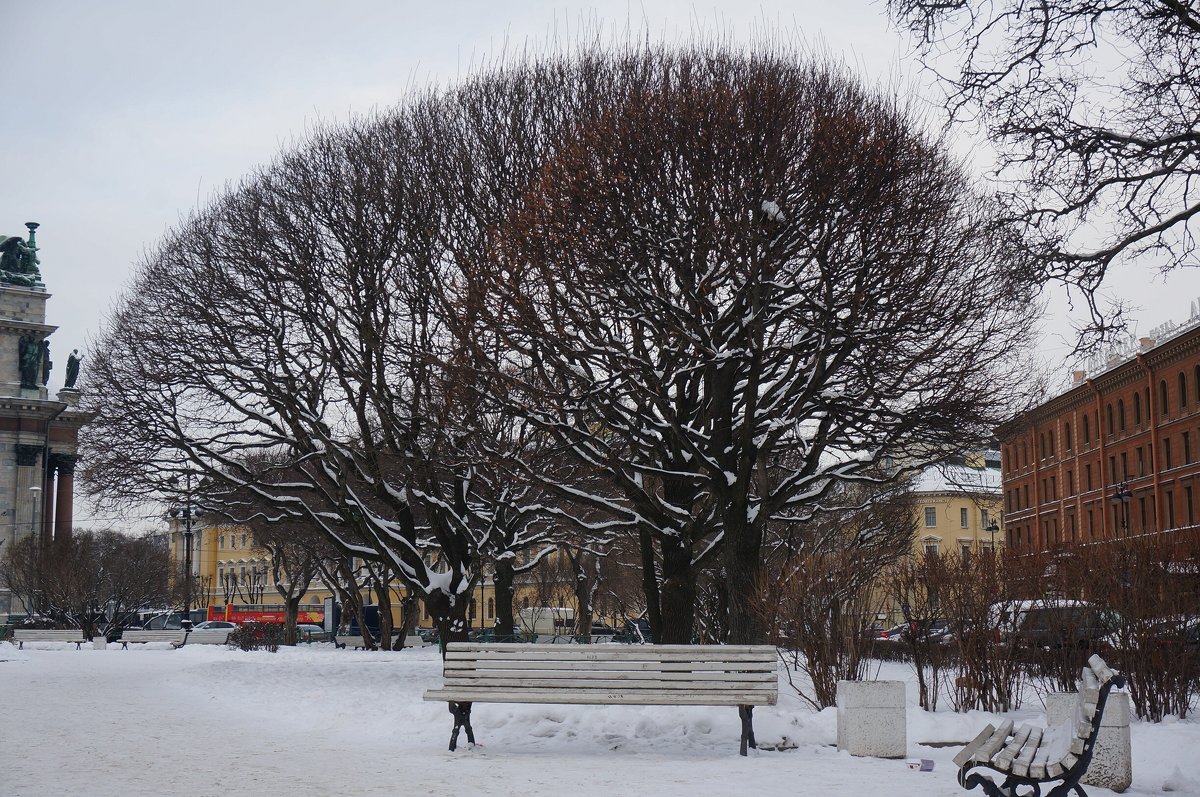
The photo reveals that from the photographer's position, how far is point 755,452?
63.0 ft

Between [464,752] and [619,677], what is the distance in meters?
1.66

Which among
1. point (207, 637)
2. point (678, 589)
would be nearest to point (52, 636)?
point (207, 637)

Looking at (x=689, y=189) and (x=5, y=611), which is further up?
(x=689, y=189)

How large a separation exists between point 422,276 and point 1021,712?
44.3ft

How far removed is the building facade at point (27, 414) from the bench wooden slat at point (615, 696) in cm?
6982

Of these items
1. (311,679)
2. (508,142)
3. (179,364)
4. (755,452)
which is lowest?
(311,679)

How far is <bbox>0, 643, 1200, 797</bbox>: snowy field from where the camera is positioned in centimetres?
962

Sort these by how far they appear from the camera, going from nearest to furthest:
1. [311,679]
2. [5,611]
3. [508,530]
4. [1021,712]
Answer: [1021,712] < [311,679] < [508,530] < [5,611]

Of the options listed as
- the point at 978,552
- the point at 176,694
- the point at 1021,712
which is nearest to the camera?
the point at 1021,712

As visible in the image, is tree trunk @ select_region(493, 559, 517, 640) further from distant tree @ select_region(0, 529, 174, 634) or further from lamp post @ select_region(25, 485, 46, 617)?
lamp post @ select_region(25, 485, 46, 617)

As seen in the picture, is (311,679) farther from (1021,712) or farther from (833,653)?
(1021,712)

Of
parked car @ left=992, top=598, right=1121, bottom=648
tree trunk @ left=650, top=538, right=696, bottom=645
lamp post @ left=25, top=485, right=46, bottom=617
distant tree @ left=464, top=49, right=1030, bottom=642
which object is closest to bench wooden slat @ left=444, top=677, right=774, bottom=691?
parked car @ left=992, top=598, right=1121, bottom=648

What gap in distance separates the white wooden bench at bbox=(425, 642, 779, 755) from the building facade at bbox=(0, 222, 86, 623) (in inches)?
2742

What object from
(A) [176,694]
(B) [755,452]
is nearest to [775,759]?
(B) [755,452]
